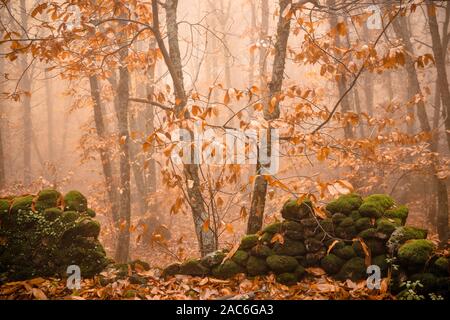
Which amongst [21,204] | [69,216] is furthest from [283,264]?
[21,204]

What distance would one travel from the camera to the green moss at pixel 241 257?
4934mm

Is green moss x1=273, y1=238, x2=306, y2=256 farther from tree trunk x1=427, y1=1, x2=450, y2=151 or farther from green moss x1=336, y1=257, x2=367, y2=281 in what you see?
tree trunk x1=427, y1=1, x2=450, y2=151

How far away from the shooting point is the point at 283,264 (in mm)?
4703

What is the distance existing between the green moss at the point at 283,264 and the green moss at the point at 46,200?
3359 millimetres

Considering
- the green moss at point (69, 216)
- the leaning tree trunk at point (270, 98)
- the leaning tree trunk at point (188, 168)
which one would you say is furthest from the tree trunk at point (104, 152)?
the leaning tree trunk at point (270, 98)

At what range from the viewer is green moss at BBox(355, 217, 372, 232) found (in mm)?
4695

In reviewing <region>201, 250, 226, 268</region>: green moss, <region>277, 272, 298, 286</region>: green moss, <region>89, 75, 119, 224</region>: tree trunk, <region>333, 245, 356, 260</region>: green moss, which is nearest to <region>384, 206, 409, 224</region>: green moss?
<region>333, 245, 356, 260</region>: green moss

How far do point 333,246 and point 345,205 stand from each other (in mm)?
660

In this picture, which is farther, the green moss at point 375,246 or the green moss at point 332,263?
the green moss at point 332,263

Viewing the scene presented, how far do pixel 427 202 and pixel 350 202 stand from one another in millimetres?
10436

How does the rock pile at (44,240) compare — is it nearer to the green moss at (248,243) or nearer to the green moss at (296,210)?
the green moss at (248,243)

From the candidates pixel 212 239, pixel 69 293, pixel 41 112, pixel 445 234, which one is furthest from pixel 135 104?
pixel 41 112

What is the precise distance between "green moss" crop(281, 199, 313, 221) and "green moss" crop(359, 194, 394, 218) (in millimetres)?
762

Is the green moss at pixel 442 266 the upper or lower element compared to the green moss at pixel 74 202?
lower
